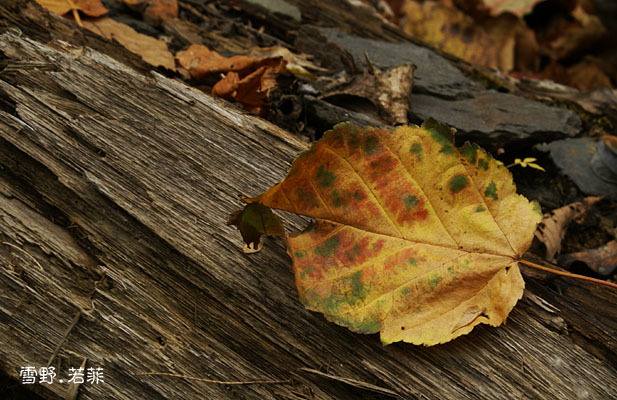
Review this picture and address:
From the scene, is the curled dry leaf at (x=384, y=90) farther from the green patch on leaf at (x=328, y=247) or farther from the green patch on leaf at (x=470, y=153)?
the green patch on leaf at (x=328, y=247)

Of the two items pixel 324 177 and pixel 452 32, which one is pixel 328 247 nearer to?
pixel 324 177

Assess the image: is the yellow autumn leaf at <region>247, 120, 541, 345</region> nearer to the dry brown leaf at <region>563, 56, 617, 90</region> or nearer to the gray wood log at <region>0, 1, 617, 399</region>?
the gray wood log at <region>0, 1, 617, 399</region>

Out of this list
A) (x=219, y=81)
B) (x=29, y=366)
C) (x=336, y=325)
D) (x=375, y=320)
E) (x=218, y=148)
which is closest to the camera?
(x=375, y=320)

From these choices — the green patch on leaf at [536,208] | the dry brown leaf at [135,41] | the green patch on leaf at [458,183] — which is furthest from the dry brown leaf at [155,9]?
the green patch on leaf at [536,208]

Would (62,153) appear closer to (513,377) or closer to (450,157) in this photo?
(450,157)

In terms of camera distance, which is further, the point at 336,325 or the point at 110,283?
the point at 110,283

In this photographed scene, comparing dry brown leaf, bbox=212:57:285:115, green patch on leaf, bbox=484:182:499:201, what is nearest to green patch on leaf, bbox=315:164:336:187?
green patch on leaf, bbox=484:182:499:201

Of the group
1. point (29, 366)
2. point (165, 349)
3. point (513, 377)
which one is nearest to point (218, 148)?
point (165, 349)

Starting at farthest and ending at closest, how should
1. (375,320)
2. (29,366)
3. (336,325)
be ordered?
(29,366) → (336,325) → (375,320)

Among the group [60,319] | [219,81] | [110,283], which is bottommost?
[60,319]
